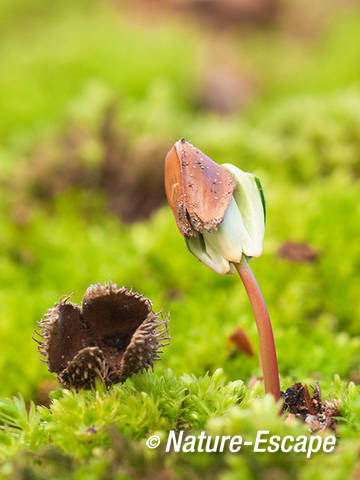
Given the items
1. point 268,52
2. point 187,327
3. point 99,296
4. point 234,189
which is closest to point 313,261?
point 187,327

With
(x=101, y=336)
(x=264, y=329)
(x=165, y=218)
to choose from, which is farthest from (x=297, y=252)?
(x=101, y=336)

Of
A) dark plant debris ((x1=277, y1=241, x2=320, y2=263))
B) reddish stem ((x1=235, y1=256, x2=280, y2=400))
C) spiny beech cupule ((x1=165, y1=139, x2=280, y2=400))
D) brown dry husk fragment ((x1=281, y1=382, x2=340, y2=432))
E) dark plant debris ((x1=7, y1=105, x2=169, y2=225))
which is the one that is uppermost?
dark plant debris ((x1=7, y1=105, x2=169, y2=225))

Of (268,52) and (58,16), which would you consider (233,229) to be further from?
(58,16)

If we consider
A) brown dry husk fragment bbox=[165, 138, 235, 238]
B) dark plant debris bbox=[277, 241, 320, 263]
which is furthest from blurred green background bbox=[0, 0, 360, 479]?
brown dry husk fragment bbox=[165, 138, 235, 238]

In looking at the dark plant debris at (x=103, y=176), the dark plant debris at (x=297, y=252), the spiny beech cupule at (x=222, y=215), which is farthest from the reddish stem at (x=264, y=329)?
the dark plant debris at (x=103, y=176)

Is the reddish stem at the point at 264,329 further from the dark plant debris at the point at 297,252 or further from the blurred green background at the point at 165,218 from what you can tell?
the dark plant debris at the point at 297,252

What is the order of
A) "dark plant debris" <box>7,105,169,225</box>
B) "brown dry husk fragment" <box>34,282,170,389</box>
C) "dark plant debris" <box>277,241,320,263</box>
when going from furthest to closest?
"dark plant debris" <box>7,105,169,225</box> < "dark plant debris" <box>277,241,320,263</box> < "brown dry husk fragment" <box>34,282,170,389</box>

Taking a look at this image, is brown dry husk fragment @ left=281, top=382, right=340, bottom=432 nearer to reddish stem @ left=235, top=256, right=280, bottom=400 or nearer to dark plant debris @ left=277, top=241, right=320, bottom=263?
reddish stem @ left=235, top=256, right=280, bottom=400

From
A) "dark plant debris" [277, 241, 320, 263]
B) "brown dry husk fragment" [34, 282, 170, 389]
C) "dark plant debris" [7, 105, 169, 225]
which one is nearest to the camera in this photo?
"brown dry husk fragment" [34, 282, 170, 389]
